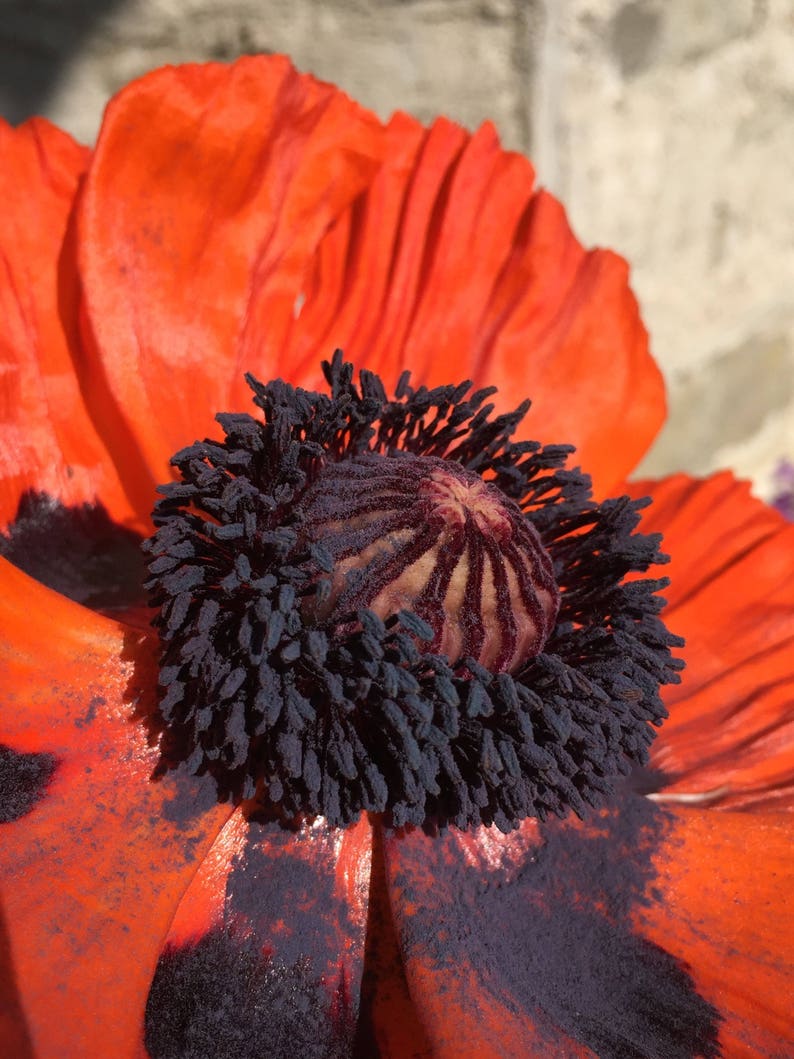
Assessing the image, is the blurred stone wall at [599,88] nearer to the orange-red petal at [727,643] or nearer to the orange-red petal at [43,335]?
the orange-red petal at [43,335]

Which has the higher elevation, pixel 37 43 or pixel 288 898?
pixel 37 43

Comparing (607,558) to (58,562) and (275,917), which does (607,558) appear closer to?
(275,917)

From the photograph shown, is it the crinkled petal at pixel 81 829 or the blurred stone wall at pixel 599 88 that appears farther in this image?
the blurred stone wall at pixel 599 88

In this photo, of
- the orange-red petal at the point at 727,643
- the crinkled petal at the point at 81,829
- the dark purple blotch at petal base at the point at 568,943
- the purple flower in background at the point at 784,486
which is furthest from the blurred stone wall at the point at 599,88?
the dark purple blotch at petal base at the point at 568,943

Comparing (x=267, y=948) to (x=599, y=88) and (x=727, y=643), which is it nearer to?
(x=727, y=643)

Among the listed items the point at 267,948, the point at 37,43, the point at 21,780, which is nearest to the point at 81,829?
the point at 21,780

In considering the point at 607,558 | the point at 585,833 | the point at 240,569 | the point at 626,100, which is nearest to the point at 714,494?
the point at 607,558

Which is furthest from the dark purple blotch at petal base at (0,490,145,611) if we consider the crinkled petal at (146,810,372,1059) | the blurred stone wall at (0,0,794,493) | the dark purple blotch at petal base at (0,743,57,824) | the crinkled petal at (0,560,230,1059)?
the blurred stone wall at (0,0,794,493)
